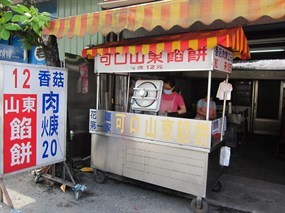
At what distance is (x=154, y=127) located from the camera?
142 inches

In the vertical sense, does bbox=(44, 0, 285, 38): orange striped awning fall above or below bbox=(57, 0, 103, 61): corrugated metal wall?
below

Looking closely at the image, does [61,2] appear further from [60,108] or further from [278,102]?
[278,102]

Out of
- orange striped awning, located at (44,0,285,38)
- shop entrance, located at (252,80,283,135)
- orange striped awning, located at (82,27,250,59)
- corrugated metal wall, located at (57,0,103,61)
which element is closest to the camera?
orange striped awning, located at (44,0,285,38)

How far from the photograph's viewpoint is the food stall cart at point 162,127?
10.5ft

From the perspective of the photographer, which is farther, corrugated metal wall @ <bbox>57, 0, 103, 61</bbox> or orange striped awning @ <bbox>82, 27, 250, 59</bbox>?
corrugated metal wall @ <bbox>57, 0, 103, 61</bbox>

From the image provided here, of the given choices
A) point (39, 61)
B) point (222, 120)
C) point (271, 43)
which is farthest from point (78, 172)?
point (271, 43)

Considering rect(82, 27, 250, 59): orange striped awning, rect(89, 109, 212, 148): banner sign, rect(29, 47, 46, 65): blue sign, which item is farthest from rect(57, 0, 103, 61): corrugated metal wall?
rect(89, 109, 212, 148): banner sign

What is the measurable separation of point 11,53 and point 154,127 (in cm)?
445

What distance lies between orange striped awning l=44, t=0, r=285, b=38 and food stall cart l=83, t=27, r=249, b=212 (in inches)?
14.7

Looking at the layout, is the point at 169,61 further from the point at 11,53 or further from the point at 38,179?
the point at 11,53

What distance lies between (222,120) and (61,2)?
4.64 meters

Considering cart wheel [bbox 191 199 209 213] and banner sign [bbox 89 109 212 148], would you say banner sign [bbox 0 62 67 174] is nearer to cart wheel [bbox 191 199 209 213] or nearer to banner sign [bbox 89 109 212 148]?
banner sign [bbox 89 109 212 148]

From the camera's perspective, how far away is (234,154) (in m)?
6.55

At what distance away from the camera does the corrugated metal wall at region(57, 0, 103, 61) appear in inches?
217
